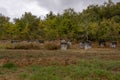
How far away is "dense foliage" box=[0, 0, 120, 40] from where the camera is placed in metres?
41.8

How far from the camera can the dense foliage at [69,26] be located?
41781 millimetres

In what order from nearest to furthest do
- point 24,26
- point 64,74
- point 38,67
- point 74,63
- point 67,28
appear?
point 64,74, point 38,67, point 74,63, point 67,28, point 24,26

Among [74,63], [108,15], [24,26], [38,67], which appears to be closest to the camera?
[38,67]

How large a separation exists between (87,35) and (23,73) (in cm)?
3232

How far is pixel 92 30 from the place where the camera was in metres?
41.6

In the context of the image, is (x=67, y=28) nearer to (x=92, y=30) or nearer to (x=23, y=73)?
(x=92, y=30)

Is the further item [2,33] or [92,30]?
[2,33]

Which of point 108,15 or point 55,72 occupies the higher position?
point 108,15

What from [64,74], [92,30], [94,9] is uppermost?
[94,9]

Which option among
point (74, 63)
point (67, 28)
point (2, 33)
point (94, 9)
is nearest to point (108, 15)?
point (94, 9)

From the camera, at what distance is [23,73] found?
38.4ft

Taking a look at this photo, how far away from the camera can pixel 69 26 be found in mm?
41875

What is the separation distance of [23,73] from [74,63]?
336 cm

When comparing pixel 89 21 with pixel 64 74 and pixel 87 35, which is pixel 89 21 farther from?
pixel 64 74
